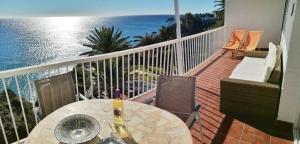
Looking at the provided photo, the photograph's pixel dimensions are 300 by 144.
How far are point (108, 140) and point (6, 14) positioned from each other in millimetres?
35119

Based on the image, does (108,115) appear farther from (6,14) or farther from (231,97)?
(6,14)

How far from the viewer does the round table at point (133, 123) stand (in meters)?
1.72

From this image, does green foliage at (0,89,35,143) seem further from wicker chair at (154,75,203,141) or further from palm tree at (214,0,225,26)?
palm tree at (214,0,225,26)

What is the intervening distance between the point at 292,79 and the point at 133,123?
237 cm

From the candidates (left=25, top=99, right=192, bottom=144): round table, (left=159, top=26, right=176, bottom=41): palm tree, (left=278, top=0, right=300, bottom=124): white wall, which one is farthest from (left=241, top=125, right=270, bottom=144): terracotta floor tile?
(left=159, top=26, right=176, bottom=41): palm tree

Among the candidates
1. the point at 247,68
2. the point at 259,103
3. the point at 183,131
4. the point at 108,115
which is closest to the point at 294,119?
the point at 259,103

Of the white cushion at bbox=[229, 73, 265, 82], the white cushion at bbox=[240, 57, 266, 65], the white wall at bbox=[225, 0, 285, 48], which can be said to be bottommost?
the white cushion at bbox=[229, 73, 265, 82]

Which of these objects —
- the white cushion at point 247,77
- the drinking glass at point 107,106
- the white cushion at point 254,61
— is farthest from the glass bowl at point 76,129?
the white cushion at point 254,61

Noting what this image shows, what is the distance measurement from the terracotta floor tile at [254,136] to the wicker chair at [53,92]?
2.21 meters

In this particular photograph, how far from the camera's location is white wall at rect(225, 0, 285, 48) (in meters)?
8.91

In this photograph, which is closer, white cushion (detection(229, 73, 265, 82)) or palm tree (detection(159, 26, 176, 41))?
white cushion (detection(229, 73, 265, 82))

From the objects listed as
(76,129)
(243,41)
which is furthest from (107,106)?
(243,41)

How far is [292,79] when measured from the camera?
313 cm

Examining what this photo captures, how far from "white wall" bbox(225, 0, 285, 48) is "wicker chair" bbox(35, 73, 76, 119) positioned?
26.8 ft
